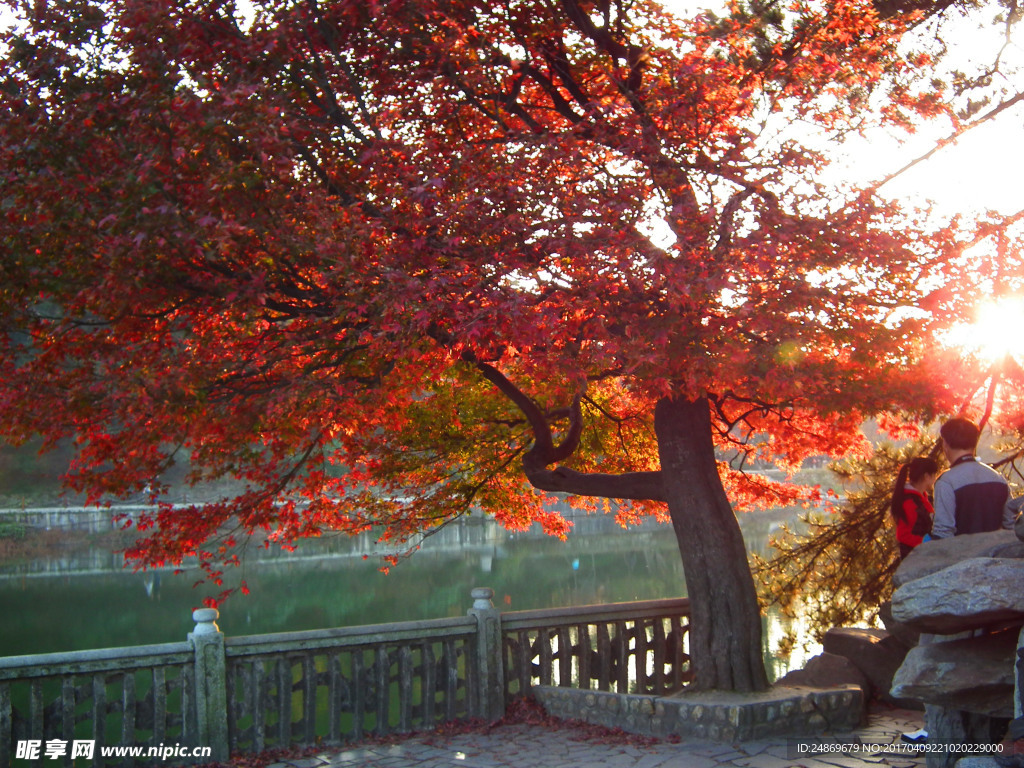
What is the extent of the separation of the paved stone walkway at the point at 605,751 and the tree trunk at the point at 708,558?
0.91 meters

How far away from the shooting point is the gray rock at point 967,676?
175 inches

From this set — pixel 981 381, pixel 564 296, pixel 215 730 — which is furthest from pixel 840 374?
pixel 215 730

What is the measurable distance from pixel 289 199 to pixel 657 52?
10.1 feet

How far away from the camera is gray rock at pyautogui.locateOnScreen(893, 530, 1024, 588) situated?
4.75 meters

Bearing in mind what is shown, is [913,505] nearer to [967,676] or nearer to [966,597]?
[967,676]

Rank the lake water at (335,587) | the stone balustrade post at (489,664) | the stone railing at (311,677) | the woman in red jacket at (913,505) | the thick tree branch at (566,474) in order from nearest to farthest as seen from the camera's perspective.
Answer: the stone railing at (311,677), the woman in red jacket at (913,505), the stone balustrade post at (489,664), the thick tree branch at (566,474), the lake water at (335,587)

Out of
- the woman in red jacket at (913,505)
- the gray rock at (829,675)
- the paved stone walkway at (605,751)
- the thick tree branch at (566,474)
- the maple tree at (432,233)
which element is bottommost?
the paved stone walkway at (605,751)

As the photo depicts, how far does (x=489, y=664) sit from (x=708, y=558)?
1.99 m

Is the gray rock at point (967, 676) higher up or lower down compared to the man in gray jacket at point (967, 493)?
lower down

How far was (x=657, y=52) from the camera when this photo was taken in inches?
267

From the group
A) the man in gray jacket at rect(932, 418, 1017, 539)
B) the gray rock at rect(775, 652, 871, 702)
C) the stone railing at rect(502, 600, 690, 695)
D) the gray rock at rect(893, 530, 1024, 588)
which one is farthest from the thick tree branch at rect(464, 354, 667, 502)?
the gray rock at rect(893, 530, 1024, 588)

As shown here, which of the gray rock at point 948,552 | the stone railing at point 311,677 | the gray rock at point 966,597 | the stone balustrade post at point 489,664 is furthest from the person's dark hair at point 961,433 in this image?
the stone balustrade post at point 489,664

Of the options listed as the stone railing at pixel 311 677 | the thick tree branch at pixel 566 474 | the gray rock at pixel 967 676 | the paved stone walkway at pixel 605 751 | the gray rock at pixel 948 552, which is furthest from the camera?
the thick tree branch at pixel 566 474

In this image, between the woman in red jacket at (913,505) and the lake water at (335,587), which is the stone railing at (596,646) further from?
the lake water at (335,587)
